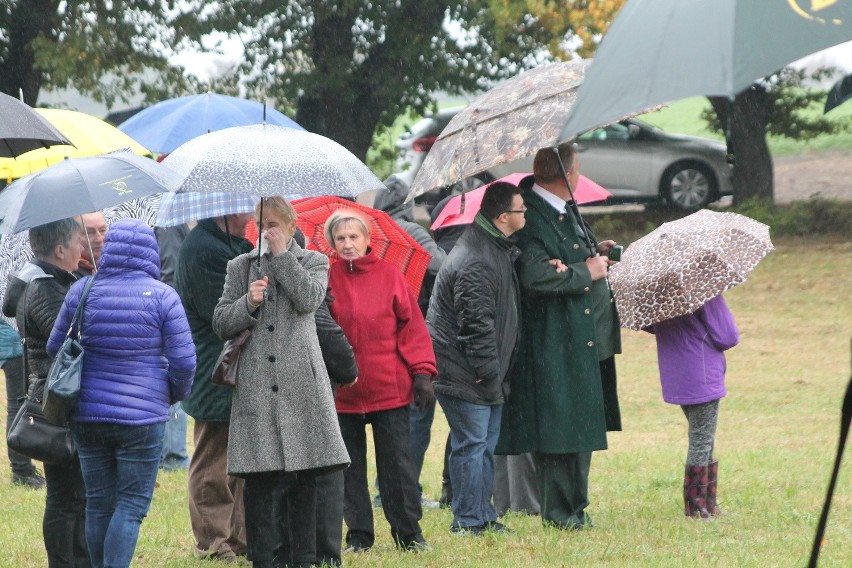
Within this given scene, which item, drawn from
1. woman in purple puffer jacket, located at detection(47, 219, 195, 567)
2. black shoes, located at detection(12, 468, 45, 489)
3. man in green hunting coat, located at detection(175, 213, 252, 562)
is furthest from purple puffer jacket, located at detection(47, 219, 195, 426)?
black shoes, located at detection(12, 468, 45, 489)

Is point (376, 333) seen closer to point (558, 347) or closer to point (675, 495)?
point (558, 347)

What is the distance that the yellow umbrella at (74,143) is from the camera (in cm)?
852

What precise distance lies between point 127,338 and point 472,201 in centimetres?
293

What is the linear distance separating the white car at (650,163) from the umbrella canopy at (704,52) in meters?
17.7

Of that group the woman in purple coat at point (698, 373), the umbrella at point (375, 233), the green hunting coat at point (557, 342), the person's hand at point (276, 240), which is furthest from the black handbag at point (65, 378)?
the woman in purple coat at point (698, 373)

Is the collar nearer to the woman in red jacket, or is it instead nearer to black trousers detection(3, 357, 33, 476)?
the woman in red jacket

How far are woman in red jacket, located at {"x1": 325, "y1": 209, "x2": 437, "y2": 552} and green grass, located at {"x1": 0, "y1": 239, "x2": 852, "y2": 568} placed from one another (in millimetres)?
254

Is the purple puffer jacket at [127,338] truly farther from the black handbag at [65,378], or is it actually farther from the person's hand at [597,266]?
the person's hand at [597,266]

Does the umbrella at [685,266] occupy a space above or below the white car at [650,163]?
below

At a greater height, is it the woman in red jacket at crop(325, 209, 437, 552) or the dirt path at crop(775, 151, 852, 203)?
the dirt path at crop(775, 151, 852, 203)

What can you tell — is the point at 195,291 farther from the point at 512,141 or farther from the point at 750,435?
the point at 750,435

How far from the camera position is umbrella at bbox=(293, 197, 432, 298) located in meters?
7.04

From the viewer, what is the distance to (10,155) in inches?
289

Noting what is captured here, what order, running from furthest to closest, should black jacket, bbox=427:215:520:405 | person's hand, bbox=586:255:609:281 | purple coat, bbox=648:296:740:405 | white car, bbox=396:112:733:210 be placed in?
1. white car, bbox=396:112:733:210
2. purple coat, bbox=648:296:740:405
3. person's hand, bbox=586:255:609:281
4. black jacket, bbox=427:215:520:405
